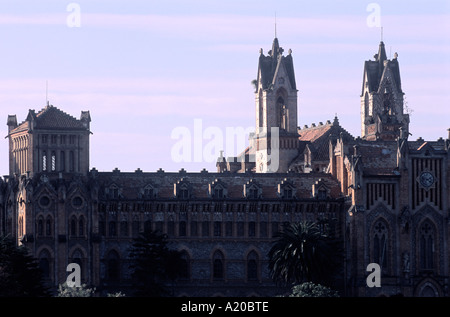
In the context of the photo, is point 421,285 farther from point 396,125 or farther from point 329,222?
point 396,125

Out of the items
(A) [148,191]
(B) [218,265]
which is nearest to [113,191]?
(A) [148,191]

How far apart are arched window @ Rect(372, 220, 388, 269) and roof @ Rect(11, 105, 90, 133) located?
32.5m

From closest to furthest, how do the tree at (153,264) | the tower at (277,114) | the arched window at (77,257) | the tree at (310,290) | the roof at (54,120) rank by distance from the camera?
the tree at (310,290), the tree at (153,264), the arched window at (77,257), the roof at (54,120), the tower at (277,114)

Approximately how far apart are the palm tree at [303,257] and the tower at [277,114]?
2987cm

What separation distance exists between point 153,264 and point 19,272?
587 inches

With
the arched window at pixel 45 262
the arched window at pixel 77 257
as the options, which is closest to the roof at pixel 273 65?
the arched window at pixel 77 257

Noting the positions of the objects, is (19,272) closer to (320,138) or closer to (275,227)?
(275,227)

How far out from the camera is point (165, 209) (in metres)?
164

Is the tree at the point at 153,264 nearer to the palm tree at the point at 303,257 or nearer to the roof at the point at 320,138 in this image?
the palm tree at the point at 303,257

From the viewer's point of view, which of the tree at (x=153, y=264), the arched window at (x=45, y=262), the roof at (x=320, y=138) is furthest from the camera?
the roof at (x=320, y=138)

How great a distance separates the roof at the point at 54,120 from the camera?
164 meters

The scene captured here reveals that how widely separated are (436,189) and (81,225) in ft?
124
